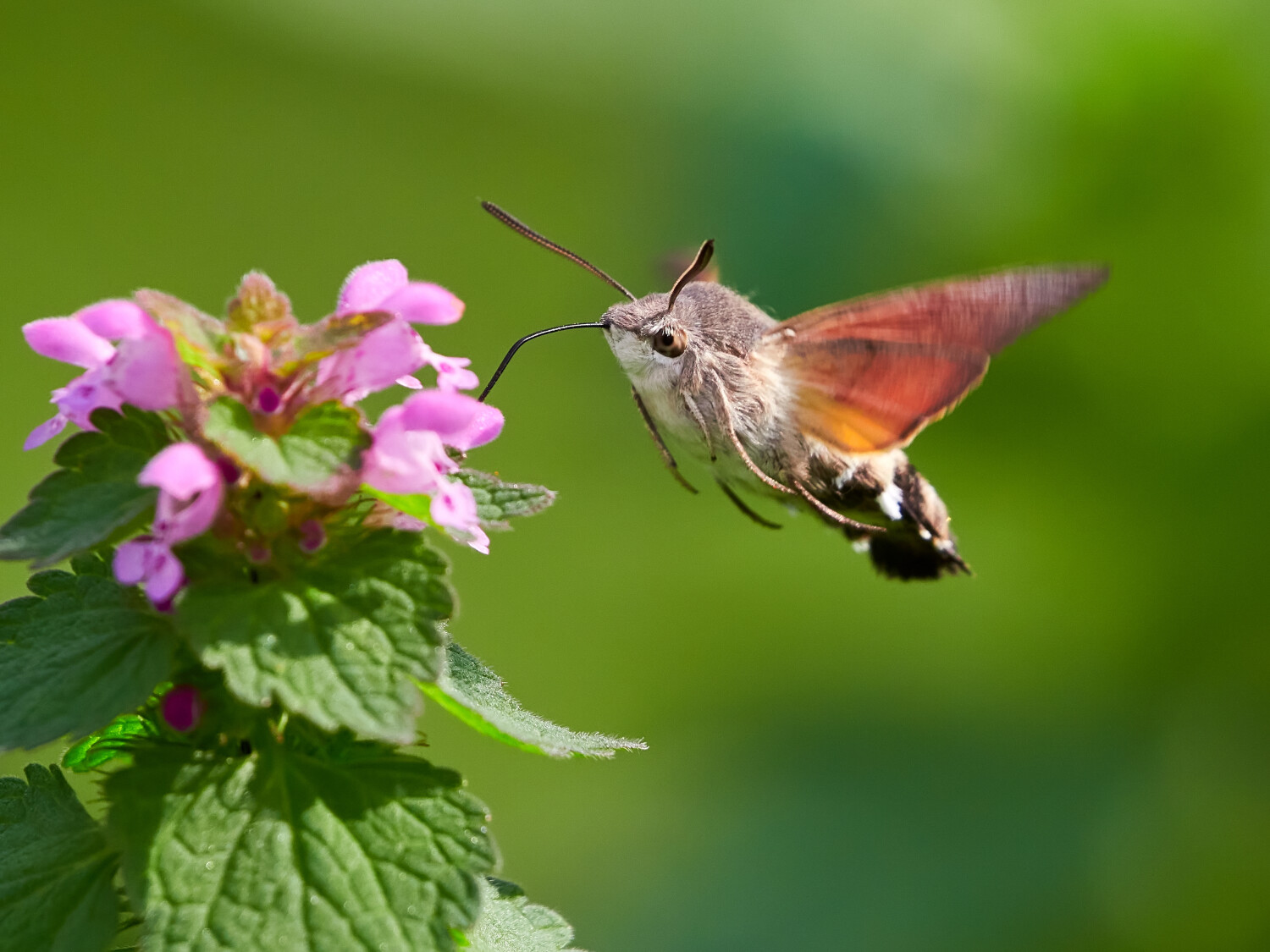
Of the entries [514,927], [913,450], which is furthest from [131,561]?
[913,450]

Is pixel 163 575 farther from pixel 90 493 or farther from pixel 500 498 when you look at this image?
pixel 500 498

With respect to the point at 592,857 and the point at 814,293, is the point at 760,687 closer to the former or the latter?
the point at 592,857

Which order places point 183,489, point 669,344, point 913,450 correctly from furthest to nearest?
point 913,450 < point 669,344 < point 183,489

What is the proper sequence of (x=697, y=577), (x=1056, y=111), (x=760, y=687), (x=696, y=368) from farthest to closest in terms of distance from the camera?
(x=697, y=577), (x=760, y=687), (x=1056, y=111), (x=696, y=368)

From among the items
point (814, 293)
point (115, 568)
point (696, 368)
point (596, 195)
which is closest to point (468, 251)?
point (596, 195)

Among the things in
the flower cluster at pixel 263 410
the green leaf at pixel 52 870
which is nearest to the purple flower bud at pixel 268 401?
the flower cluster at pixel 263 410

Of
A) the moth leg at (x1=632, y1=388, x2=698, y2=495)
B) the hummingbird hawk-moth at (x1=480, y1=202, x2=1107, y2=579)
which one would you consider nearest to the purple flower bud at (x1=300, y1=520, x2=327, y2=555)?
the hummingbird hawk-moth at (x1=480, y1=202, x2=1107, y2=579)

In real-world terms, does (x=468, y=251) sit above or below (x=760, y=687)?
above
